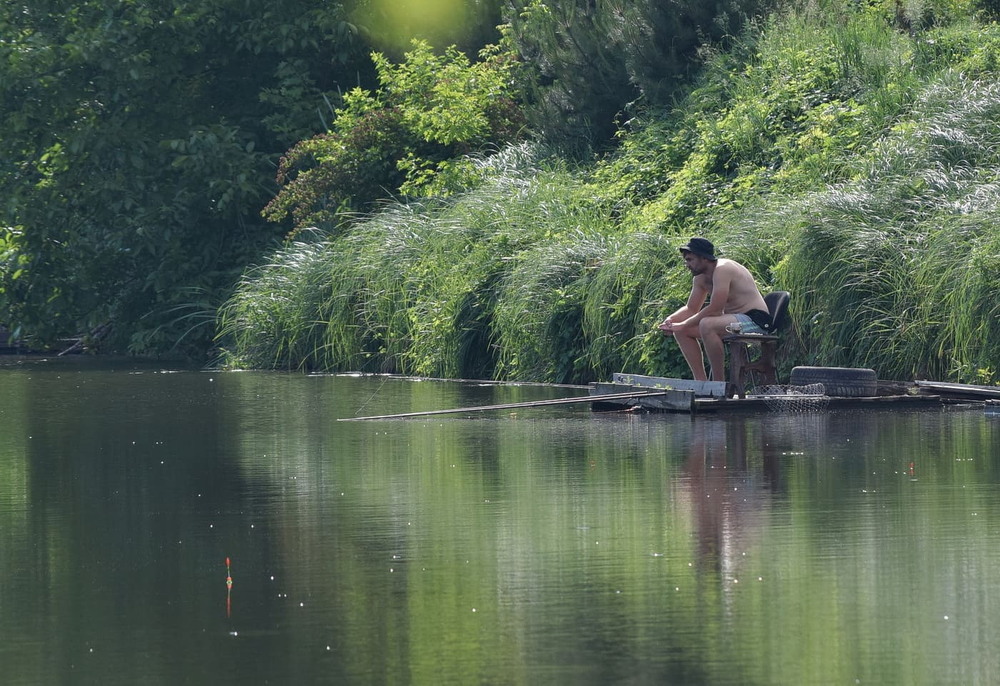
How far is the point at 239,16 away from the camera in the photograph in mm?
34562

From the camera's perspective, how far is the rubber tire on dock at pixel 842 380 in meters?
16.6

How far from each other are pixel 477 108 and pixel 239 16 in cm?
686

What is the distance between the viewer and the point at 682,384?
17.0 metres

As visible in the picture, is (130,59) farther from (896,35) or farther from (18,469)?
(18,469)

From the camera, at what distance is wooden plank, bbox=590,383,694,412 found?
1645 centimetres

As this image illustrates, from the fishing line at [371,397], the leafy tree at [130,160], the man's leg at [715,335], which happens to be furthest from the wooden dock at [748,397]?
the leafy tree at [130,160]

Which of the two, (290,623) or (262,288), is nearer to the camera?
(290,623)

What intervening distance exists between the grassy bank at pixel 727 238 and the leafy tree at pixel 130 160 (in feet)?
13.6

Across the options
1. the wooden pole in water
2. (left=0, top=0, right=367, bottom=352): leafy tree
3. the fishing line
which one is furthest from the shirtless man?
(left=0, top=0, right=367, bottom=352): leafy tree

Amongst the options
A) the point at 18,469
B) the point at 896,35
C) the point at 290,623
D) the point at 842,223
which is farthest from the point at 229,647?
the point at 896,35

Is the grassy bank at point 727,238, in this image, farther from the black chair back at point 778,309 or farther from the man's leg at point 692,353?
the man's leg at point 692,353

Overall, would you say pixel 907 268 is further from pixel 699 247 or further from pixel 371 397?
pixel 371 397

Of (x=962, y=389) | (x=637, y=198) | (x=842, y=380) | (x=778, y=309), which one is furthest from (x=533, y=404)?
(x=637, y=198)

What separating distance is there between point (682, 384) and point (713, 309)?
0.74 metres
